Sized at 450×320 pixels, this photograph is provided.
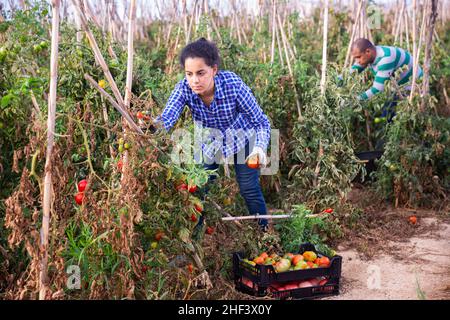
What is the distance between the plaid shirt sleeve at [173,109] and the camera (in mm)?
2496

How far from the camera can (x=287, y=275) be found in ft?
8.19

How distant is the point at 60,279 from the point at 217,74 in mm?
1315

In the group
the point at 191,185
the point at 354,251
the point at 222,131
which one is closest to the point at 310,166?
the point at 354,251

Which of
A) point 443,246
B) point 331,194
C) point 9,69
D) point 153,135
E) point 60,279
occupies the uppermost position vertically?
point 9,69

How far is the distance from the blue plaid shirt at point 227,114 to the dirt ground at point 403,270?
88cm

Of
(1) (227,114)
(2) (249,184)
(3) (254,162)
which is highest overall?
(1) (227,114)

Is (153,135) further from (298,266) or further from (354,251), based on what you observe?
(354,251)

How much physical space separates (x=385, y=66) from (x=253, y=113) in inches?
80.4

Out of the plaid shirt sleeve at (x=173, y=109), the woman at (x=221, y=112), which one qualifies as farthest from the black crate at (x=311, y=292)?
the plaid shirt sleeve at (x=173, y=109)

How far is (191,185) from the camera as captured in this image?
7.04ft

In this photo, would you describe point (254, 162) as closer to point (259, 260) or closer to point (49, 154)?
point (259, 260)

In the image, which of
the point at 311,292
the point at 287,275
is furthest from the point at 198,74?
the point at 311,292

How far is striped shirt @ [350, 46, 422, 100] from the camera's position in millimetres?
4293
